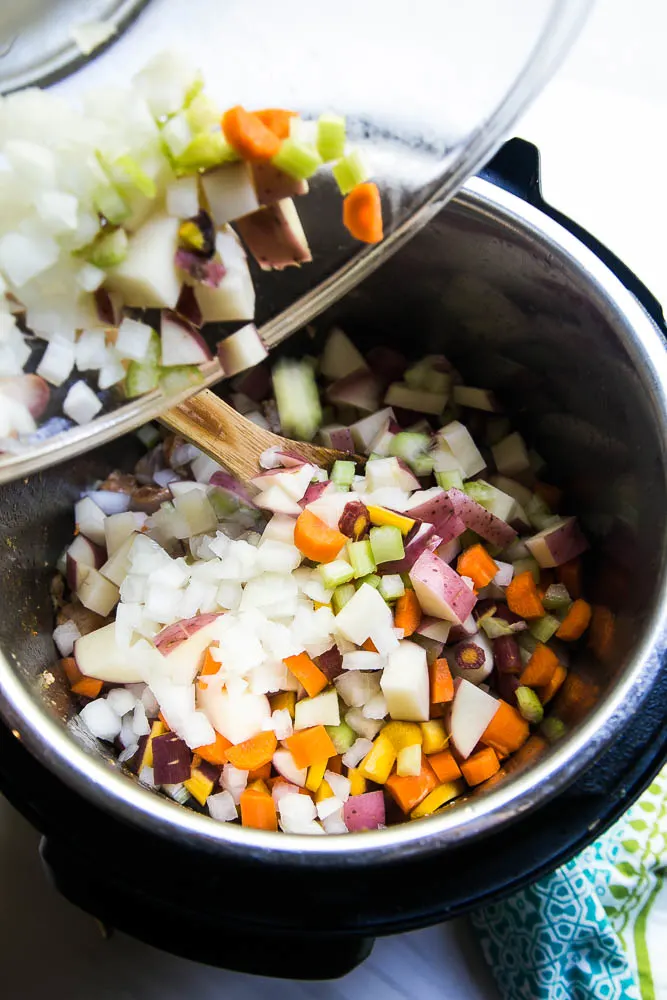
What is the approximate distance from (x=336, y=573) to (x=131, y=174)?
527mm

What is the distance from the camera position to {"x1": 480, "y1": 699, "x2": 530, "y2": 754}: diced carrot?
3.19 feet

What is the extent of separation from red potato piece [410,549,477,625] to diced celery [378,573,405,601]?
23 mm

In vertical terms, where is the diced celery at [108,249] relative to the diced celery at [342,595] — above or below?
above

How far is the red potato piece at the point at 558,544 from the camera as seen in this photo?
1.07 meters

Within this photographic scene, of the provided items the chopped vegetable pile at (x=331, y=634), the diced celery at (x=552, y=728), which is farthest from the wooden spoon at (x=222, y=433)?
the diced celery at (x=552, y=728)

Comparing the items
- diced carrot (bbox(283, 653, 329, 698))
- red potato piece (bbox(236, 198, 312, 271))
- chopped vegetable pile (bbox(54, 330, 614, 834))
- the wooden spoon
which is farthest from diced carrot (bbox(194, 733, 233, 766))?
red potato piece (bbox(236, 198, 312, 271))

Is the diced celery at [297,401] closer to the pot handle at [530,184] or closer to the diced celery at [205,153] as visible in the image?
the pot handle at [530,184]

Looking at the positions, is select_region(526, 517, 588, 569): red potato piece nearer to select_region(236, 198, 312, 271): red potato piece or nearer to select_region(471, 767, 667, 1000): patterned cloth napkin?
select_region(471, 767, 667, 1000): patterned cloth napkin

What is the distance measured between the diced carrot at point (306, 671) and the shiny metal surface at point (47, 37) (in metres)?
0.68

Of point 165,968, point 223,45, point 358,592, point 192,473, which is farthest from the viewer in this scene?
point 192,473

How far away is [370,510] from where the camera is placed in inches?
40.3

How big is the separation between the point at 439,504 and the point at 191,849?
1.70 feet

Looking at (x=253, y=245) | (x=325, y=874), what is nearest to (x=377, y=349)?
(x=253, y=245)

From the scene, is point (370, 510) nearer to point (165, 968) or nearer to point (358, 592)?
point (358, 592)
